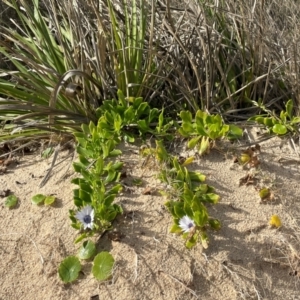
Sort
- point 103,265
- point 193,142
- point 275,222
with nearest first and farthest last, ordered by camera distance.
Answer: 1. point 103,265
2. point 275,222
3. point 193,142

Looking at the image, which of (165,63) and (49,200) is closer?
(49,200)

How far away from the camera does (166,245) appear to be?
82.4 inches

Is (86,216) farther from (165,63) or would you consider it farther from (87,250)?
(165,63)

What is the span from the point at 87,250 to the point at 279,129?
95 cm

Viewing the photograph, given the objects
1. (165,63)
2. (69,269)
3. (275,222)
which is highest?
(165,63)

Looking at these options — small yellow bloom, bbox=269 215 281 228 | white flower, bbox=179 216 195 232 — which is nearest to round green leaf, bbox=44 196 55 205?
white flower, bbox=179 216 195 232

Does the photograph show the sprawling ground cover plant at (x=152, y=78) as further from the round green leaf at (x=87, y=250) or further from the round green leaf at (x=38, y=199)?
the round green leaf at (x=87, y=250)

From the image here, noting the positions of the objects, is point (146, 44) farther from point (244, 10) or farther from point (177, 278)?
point (177, 278)

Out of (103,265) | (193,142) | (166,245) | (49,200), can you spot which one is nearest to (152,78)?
(193,142)

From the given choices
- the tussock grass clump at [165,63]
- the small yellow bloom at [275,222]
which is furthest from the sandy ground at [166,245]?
the tussock grass clump at [165,63]

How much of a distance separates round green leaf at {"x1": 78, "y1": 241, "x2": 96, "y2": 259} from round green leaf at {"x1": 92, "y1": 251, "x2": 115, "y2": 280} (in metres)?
0.04

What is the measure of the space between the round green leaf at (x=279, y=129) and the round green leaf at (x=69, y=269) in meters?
0.99

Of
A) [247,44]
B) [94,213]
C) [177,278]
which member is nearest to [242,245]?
[177,278]

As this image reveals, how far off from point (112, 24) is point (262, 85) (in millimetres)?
737
